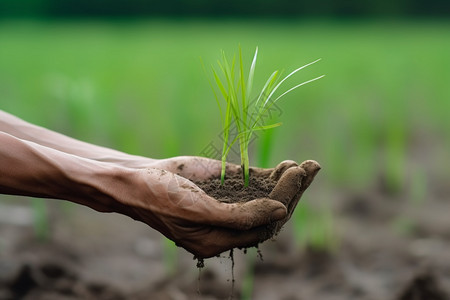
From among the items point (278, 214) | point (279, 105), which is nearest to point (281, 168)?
point (278, 214)

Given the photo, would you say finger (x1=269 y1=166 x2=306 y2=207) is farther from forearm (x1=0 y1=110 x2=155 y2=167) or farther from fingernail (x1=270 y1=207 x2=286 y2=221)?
forearm (x1=0 y1=110 x2=155 y2=167)

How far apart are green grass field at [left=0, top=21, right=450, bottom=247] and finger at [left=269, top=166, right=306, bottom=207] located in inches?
14.0

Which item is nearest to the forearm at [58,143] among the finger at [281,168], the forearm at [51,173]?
the forearm at [51,173]

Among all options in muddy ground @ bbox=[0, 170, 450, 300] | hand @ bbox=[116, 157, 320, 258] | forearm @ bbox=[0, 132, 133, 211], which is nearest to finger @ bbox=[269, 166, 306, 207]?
hand @ bbox=[116, 157, 320, 258]

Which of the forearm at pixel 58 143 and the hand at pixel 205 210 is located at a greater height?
the forearm at pixel 58 143

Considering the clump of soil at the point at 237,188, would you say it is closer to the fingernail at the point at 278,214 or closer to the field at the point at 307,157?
the fingernail at the point at 278,214

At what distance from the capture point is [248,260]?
1.89m

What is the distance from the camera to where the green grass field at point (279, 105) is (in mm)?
2717

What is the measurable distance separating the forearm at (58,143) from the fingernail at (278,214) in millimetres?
378

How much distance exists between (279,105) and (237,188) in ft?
6.90

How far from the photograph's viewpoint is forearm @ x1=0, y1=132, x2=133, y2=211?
128 centimetres

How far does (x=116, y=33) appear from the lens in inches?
368

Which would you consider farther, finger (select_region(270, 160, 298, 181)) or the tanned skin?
finger (select_region(270, 160, 298, 181))

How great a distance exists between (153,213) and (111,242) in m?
1.30
